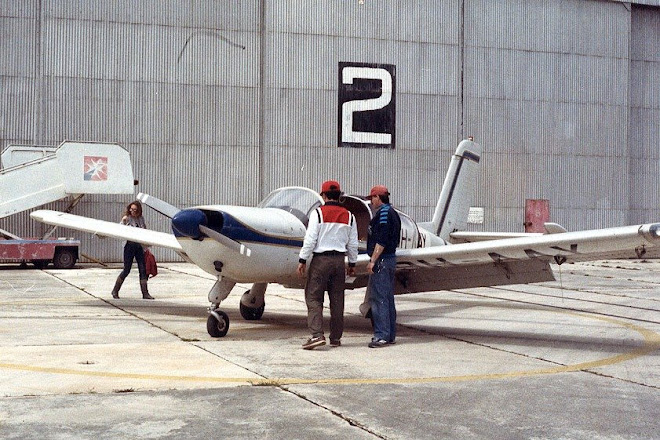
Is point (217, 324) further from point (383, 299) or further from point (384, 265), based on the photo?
point (384, 265)

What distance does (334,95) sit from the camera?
29.7 meters

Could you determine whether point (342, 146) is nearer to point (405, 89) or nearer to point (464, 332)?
point (405, 89)

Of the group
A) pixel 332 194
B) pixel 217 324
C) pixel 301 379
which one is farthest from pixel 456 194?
pixel 301 379

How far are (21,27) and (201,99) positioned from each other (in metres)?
5.68

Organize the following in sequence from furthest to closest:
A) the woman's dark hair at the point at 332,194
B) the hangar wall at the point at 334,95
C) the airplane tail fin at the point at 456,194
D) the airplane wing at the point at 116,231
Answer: the hangar wall at the point at 334,95 → the airplane tail fin at the point at 456,194 → the airplane wing at the point at 116,231 → the woman's dark hair at the point at 332,194

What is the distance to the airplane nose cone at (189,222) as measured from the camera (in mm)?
10938

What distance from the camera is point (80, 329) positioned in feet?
38.5

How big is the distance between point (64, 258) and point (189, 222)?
14.7m

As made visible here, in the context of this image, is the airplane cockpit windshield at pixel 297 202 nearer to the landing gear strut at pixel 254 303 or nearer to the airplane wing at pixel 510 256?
the airplane wing at pixel 510 256

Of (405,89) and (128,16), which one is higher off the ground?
(128,16)

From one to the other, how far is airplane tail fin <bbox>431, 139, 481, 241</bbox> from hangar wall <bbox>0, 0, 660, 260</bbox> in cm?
1246

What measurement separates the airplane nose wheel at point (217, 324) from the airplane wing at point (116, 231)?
244cm

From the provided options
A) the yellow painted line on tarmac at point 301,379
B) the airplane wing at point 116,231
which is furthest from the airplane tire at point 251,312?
the yellow painted line on tarmac at point 301,379

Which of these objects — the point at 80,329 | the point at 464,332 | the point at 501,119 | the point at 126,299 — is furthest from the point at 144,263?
the point at 501,119
